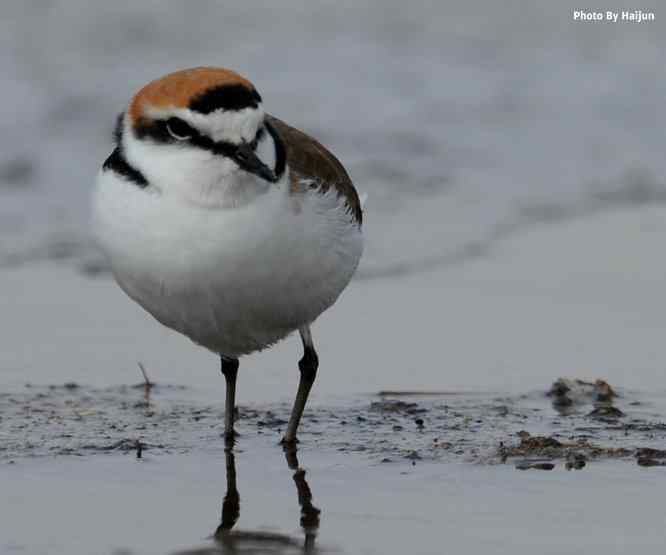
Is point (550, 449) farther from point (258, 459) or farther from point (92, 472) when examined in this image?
point (92, 472)

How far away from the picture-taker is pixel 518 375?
756 cm

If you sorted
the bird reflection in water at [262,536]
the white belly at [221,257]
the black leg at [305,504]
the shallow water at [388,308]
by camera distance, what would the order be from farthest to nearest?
the white belly at [221,257] → the shallow water at [388,308] → the black leg at [305,504] → the bird reflection in water at [262,536]

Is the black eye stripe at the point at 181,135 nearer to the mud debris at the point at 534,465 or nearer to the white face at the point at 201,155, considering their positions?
the white face at the point at 201,155

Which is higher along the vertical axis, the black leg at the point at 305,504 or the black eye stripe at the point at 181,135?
the black eye stripe at the point at 181,135

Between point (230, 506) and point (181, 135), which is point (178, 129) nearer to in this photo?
point (181, 135)

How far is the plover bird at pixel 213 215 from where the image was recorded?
5625 millimetres


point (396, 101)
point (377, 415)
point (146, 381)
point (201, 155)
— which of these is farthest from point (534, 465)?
point (396, 101)

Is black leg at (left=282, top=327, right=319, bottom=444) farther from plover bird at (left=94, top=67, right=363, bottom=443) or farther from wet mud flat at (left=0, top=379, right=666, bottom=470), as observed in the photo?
plover bird at (left=94, top=67, right=363, bottom=443)

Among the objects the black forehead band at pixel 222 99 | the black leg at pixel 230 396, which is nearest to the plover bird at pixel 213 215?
the black forehead band at pixel 222 99

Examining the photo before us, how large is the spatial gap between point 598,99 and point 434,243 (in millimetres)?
3286

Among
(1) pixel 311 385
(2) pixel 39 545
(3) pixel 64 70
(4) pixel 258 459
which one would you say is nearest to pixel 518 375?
(1) pixel 311 385

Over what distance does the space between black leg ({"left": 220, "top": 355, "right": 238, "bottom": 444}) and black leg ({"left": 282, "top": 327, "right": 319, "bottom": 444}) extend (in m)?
0.22

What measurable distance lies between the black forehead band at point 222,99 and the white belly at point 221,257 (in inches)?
13.5

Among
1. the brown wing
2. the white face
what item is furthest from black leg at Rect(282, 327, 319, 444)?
the white face
